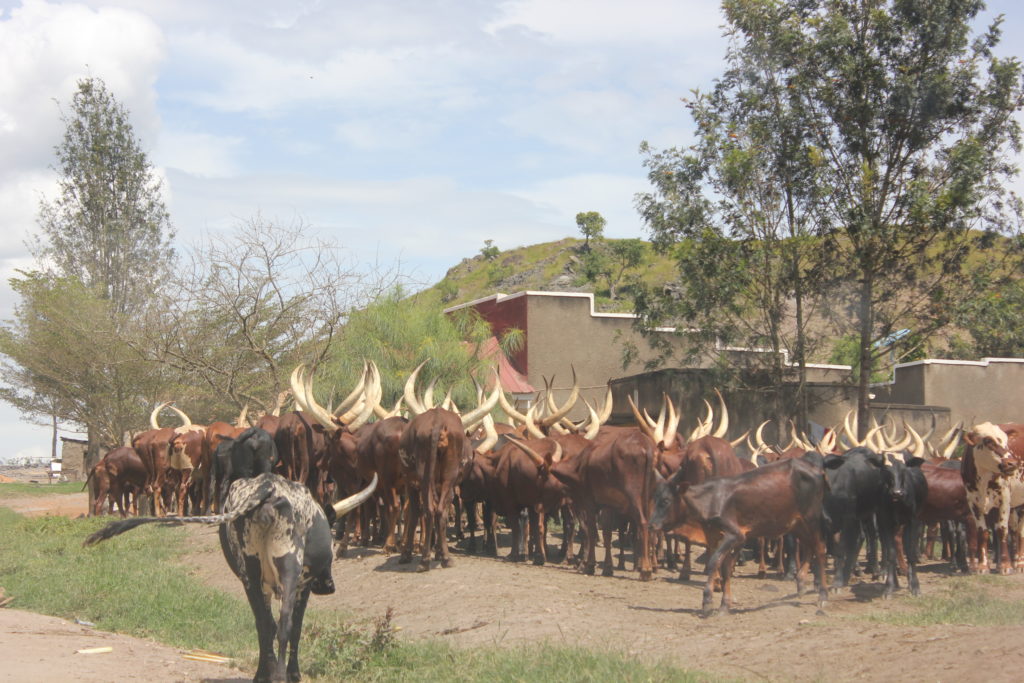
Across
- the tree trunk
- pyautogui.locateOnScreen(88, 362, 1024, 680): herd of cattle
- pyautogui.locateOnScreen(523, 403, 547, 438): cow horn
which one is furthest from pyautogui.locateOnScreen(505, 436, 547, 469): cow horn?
the tree trunk

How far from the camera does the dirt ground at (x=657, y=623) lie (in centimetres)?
691

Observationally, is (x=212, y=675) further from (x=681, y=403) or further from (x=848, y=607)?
(x=681, y=403)

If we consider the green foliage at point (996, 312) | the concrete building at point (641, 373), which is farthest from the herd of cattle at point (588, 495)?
the concrete building at point (641, 373)

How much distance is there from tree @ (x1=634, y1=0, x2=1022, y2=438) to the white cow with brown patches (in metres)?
11.0

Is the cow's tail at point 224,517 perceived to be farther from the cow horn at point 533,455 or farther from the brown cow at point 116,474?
the brown cow at point 116,474

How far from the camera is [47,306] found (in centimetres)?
3120

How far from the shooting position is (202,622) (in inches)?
378

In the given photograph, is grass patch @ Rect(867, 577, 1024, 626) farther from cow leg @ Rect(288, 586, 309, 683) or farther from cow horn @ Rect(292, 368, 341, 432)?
cow horn @ Rect(292, 368, 341, 432)

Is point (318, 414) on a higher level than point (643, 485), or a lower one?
higher

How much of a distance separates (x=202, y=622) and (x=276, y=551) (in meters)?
3.56

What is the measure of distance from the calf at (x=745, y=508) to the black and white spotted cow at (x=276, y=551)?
3.87 meters

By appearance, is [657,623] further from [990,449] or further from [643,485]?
[990,449]

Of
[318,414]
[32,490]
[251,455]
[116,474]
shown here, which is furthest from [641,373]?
[251,455]

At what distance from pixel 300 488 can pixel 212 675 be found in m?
1.60
